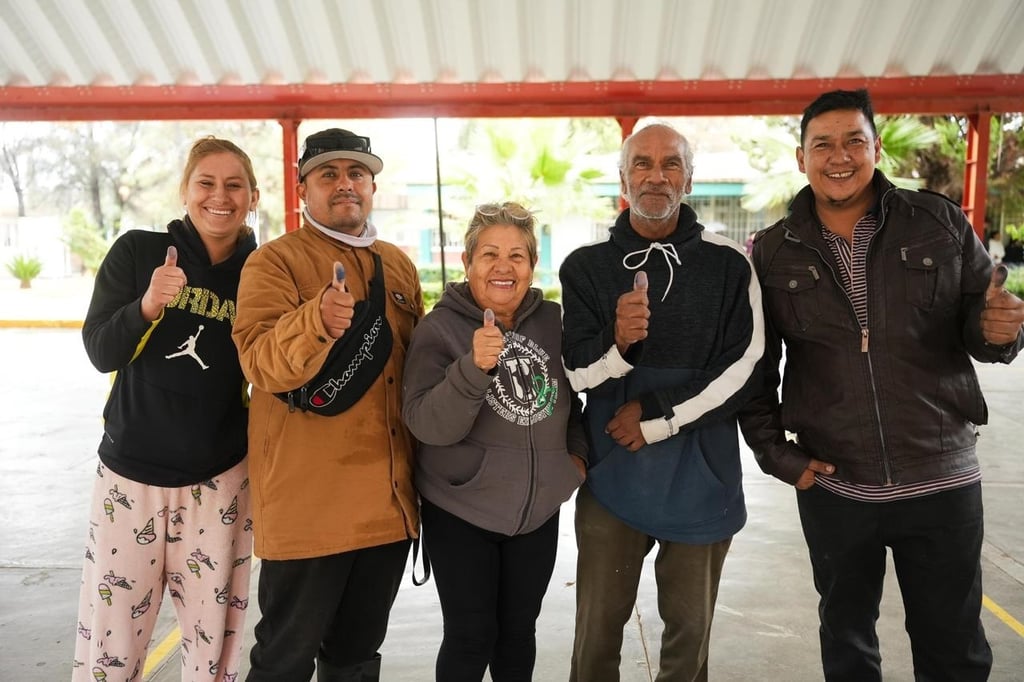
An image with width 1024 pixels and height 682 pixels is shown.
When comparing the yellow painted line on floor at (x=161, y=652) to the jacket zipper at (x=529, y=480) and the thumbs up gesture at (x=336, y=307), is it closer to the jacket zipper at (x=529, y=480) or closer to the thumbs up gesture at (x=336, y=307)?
the jacket zipper at (x=529, y=480)

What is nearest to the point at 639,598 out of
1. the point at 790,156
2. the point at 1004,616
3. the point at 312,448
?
the point at 1004,616

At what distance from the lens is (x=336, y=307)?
200cm

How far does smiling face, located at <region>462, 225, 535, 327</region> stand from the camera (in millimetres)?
2350

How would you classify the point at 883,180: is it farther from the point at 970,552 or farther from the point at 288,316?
the point at 288,316

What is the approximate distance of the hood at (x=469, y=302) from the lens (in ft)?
7.79

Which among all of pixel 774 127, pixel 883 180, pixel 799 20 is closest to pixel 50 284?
pixel 774 127

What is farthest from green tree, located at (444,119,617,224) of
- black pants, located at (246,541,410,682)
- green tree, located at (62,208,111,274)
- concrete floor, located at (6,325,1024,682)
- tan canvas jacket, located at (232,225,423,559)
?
green tree, located at (62,208,111,274)

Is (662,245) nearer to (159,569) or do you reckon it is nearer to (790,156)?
(159,569)

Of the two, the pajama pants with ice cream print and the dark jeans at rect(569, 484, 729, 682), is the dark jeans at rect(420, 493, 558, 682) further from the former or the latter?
the pajama pants with ice cream print

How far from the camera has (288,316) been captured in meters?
2.06

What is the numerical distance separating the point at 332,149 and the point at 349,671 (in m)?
1.54

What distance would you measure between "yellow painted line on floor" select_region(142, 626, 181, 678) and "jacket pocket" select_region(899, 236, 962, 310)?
296 centimetres

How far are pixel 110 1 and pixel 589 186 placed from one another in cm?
1188

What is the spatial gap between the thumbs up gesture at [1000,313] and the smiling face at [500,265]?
1.24m
